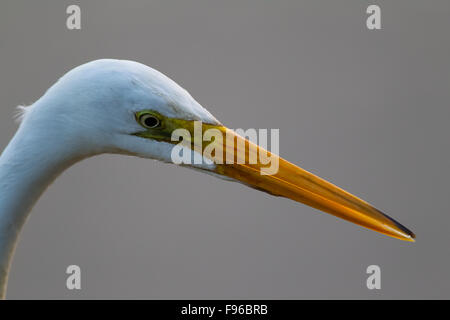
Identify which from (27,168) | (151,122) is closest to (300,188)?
(151,122)

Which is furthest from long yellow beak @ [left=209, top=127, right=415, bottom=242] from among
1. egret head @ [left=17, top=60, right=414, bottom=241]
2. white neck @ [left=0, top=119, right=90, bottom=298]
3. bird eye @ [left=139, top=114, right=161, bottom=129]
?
white neck @ [left=0, top=119, right=90, bottom=298]

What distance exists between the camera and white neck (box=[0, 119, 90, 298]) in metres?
0.68

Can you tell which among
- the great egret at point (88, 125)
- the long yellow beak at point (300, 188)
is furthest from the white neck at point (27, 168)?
the long yellow beak at point (300, 188)

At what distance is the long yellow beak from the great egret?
33mm

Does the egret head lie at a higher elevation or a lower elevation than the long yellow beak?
higher

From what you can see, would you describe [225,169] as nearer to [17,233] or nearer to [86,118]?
[86,118]

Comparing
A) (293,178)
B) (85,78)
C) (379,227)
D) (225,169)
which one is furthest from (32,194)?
(379,227)

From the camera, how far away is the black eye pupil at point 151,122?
0.70 meters

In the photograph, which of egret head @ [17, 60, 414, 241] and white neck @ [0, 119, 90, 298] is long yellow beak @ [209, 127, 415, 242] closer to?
egret head @ [17, 60, 414, 241]

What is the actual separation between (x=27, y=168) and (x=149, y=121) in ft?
0.64

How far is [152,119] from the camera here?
2.31 feet

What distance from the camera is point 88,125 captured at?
69 cm

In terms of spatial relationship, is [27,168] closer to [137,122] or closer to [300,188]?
[137,122]

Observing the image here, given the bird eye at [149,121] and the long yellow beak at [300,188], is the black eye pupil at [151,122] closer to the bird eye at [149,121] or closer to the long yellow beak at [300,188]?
the bird eye at [149,121]
